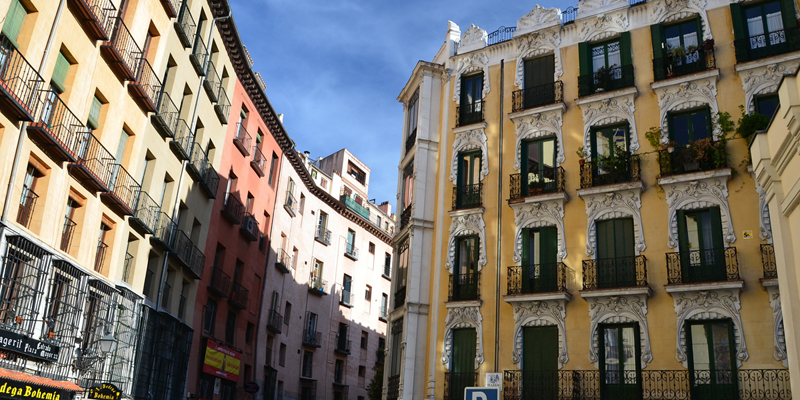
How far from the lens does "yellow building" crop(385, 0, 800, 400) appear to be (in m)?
21.7

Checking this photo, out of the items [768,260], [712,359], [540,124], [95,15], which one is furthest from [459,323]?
[95,15]

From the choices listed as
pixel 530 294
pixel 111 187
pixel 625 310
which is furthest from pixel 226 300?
pixel 625 310

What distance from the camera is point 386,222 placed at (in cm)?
6103

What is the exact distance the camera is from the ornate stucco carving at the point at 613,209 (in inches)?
937

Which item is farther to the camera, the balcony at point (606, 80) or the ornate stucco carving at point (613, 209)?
the balcony at point (606, 80)

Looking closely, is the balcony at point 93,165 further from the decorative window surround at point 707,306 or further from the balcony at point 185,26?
the decorative window surround at point 707,306

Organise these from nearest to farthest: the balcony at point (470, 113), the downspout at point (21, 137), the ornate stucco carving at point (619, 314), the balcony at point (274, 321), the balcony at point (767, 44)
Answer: the downspout at point (21, 137)
the ornate stucco carving at point (619, 314)
the balcony at point (767, 44)
the balcony at point (470, 113)
the balcony at point (274, 321)

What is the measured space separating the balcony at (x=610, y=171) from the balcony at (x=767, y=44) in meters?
4.96

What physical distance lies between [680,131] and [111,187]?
19547 mm

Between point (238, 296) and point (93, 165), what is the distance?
47.9 ft

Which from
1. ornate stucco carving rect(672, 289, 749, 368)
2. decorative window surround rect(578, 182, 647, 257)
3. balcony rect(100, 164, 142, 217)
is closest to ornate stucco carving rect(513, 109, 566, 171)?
decorative window surround rect(578, 182, 647, 257)

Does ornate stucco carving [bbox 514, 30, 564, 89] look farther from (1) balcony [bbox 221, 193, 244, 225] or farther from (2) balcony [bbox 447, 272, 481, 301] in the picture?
(1) balcony [bbox 221, 193, 244, 225]

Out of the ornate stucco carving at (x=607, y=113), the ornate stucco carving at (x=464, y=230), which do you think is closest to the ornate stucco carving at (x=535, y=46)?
the ornate stucco carving at (x=607, y=113)

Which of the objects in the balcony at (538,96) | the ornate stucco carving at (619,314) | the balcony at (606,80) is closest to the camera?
the ornate stucco carving at (619,314)
